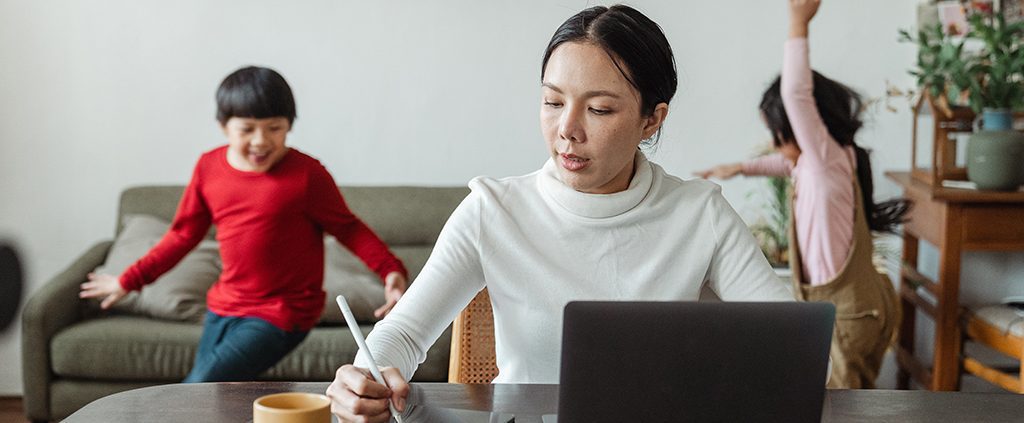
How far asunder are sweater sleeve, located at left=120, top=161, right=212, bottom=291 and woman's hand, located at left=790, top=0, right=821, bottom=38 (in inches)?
54.7

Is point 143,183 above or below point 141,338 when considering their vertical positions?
above

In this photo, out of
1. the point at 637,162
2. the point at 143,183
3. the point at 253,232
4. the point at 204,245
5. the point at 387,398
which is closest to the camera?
the point at 387,398

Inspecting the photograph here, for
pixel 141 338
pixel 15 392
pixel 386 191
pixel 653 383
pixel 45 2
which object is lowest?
pixel 15 392

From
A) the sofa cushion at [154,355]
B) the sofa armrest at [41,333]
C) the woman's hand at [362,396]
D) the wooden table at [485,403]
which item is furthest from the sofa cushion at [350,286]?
the woman's hand at [362,396]

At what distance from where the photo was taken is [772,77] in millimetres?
3723

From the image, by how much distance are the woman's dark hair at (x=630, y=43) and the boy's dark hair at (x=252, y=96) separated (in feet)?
3.35

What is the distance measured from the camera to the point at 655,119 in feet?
5.02

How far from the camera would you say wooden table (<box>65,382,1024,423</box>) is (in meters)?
1.30

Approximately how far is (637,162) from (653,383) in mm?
632

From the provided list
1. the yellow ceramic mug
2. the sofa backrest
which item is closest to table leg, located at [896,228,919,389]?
the sofa backrest

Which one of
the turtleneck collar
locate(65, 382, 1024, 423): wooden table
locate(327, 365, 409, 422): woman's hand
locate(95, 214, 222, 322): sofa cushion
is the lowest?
locate(95, 214, 222, 322): sofa cushion

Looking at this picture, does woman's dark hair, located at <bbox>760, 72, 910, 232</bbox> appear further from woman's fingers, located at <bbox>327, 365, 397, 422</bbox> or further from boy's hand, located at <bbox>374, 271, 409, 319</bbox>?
woman's fingers, located at <bbox>327, 365, 397, 422</bbox>

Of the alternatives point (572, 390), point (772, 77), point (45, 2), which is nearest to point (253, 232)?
point (572, 390)

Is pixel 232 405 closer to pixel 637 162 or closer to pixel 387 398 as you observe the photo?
pixel 387 398
